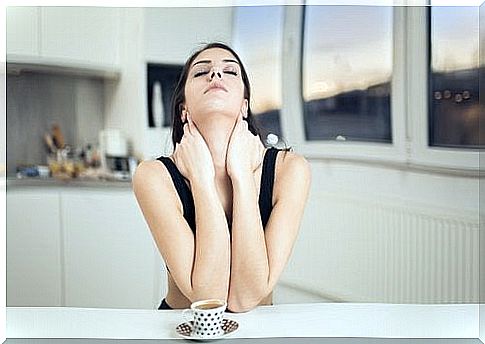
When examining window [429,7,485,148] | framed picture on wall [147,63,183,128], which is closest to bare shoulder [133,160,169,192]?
framed picture on wall [147,63,183,128]

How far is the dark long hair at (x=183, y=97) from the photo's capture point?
1.82m

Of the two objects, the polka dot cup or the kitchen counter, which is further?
the kitchen counter

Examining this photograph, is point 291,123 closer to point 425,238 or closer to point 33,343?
point 425,238

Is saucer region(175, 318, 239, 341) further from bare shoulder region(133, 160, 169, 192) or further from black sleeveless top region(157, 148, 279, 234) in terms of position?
bare shoulder region(133, 160, 169, 192)

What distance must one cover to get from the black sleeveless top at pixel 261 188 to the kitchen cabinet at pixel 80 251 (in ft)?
0.41

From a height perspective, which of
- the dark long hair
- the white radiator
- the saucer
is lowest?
the saucer

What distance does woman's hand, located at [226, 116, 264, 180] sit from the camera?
1801mm

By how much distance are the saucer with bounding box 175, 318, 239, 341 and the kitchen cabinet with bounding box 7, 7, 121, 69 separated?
692 millimetres

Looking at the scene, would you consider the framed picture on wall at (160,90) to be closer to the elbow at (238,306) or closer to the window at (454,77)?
the elbow at (238,306)

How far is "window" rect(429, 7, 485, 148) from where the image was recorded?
1826 millimetres

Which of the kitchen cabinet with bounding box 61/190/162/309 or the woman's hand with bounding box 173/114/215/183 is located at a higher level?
the woman's hand with bounding box 173/114/215/183

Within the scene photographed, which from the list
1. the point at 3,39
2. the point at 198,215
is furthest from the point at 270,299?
the point at 3,39

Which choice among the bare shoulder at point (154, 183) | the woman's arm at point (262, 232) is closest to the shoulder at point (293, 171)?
the woman's arm at point (262, 232)

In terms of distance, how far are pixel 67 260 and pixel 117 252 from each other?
137mm
